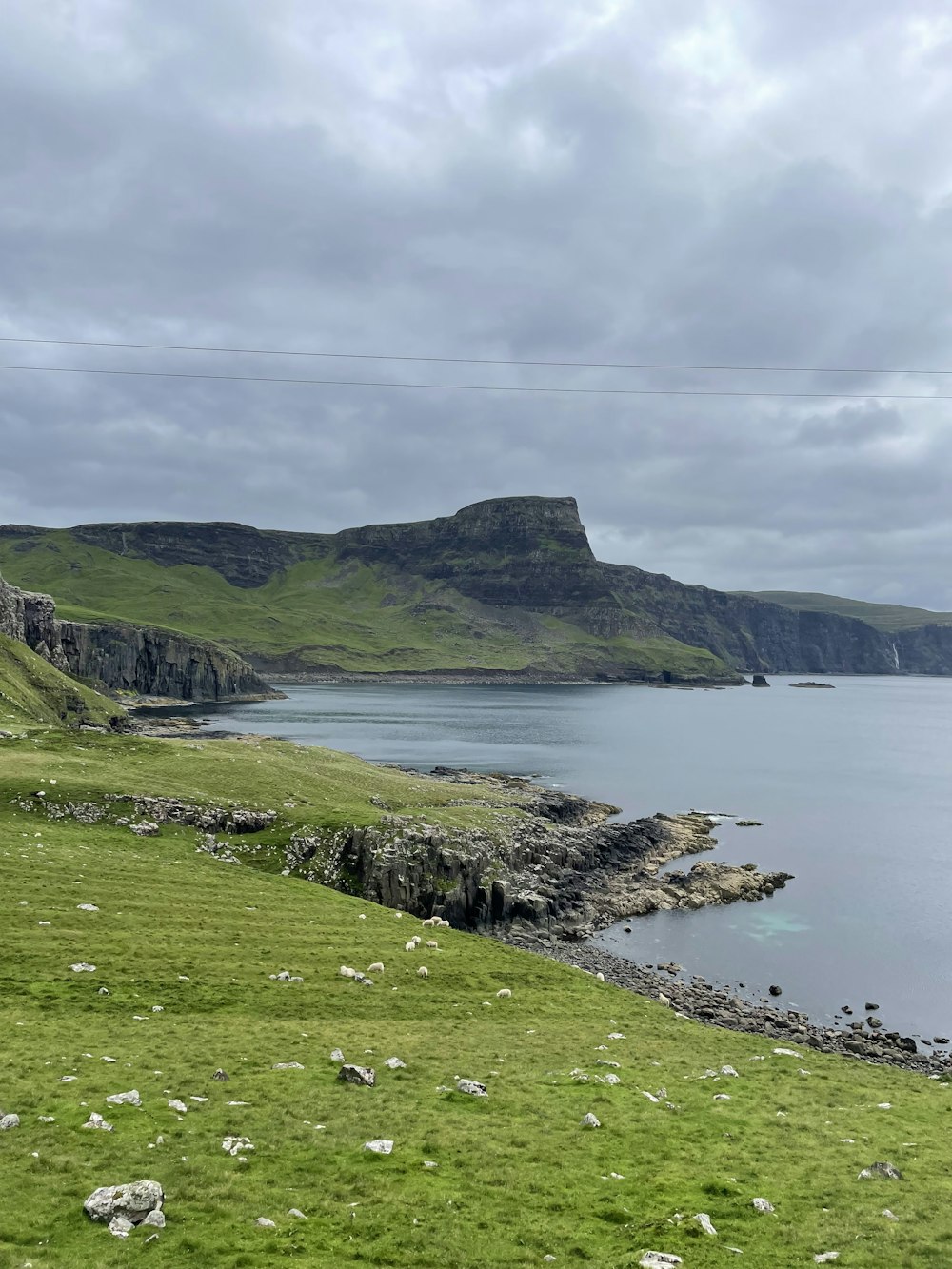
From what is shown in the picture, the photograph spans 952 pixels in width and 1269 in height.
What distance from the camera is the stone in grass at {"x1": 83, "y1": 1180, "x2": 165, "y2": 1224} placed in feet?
42.9

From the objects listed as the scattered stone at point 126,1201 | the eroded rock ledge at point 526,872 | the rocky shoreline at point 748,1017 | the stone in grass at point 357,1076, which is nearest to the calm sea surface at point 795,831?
the eroded rock ledge at point 526,872

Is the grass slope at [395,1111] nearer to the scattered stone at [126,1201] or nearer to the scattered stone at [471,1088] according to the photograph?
the scattered stone at [126,1201]

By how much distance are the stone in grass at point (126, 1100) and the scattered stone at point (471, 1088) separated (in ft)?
26.8

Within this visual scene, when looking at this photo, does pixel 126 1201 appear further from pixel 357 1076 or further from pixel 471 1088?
pixel 471 1088

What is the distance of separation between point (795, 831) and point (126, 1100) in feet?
294

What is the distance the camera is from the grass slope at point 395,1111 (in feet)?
45.0

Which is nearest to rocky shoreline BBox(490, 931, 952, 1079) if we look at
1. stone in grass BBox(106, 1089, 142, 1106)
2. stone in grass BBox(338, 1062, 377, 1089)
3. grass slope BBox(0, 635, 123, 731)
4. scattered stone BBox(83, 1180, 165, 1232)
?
stone in grass BBox(338, 1062, 377, 1089)

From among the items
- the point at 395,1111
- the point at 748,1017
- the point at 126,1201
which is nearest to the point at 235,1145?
the point at 126,1201

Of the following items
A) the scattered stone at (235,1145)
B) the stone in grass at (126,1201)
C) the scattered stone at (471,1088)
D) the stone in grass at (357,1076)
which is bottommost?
the scattered stone at (471,1088)

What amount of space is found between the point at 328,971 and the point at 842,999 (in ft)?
111

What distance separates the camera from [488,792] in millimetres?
88250

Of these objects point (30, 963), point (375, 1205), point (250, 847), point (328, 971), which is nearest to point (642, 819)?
point (250, 847)

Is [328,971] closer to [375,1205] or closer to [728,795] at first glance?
[375,1205]

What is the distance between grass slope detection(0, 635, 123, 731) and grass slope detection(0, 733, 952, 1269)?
71097mm
